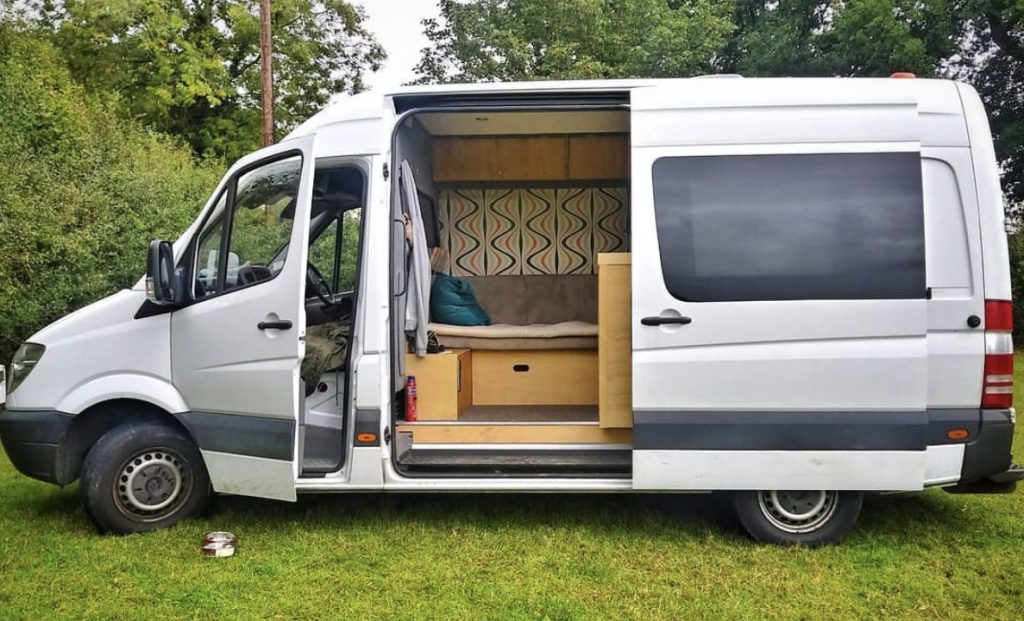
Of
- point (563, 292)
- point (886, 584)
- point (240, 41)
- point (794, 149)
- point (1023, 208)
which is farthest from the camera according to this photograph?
point (240, 41)

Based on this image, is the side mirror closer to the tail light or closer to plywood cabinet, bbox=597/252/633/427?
plywood cabinet, bbox=597/252/633/427

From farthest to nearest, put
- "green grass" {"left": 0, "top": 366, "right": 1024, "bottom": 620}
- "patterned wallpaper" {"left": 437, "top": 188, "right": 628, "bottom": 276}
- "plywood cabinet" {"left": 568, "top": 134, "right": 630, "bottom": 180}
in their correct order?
1. "patterned wallpaper" {"left": 437, "top": 188, "right": 628, "bottom": 276}
2. "plywood cabinet" {"left": 568, "top": 134, "right": 630, "bottom": 180}
3. "green grass" {"left": 0, "top": 366, "right": 1024, "bottom": 620}

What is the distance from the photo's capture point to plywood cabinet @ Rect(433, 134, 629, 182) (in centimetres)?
722

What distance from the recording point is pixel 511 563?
13.8 ft

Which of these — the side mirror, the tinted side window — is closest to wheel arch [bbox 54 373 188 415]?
the side mirror

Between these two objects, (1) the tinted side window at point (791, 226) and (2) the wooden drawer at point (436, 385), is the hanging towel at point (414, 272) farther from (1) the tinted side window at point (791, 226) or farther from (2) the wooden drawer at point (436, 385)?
(1) the tinted side window at point (791, 226)

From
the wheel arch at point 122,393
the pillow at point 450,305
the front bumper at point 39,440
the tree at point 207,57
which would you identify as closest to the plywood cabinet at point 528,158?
the pillow at point 450,305

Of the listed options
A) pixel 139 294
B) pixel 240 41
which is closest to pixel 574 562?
pixel 139 294

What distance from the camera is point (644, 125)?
13.9ft

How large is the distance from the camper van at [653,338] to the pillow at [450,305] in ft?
3.52

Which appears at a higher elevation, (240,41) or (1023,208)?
(240,41)

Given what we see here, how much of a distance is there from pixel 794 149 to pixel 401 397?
8.52 ft

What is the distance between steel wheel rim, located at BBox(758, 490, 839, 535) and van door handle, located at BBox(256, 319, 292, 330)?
2.61 meters

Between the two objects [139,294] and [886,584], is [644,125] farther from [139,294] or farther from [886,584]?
[139,294]
